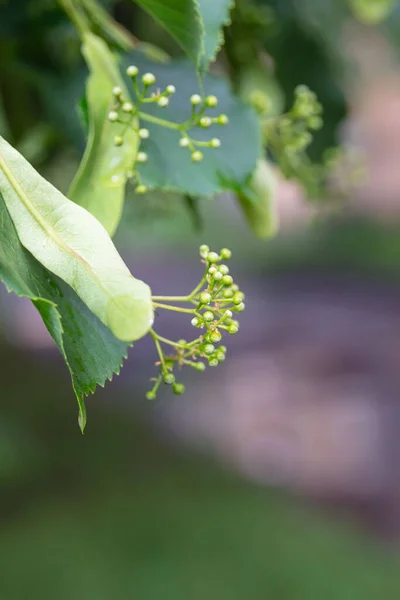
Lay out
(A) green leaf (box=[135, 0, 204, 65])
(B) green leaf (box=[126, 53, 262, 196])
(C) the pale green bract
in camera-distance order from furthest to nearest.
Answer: (B) green leaf (box=[126, 53, 262, 196]) → (A) green leaf (box=[135, 0, 204, 65]) → (C) the pale green bract

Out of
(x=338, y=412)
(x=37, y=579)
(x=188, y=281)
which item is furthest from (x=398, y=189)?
(x=37, y=579)

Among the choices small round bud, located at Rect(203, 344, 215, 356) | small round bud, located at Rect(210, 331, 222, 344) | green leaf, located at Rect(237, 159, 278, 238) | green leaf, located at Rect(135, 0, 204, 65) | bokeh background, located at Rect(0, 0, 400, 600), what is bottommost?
small round bud, located at Rect(203, 344, 215, 356)

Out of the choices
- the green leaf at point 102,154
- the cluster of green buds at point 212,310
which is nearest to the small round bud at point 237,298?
the cluster of green buds at point 212,310

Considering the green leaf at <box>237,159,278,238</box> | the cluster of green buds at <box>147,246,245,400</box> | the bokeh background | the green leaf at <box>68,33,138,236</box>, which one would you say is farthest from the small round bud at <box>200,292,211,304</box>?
the bokeh background

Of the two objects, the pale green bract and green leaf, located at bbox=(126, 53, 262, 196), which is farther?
green leaf, located at bbox=(126, 53, 262, 196)

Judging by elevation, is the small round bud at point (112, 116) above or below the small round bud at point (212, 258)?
above

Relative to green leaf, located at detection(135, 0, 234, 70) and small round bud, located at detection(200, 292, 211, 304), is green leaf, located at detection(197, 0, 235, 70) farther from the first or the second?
→ small round bud, located at detection(200, 292, 211, 304)

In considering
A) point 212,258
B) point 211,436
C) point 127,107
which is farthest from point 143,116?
point 211,436

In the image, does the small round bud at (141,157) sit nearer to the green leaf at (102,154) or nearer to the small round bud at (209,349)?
the green leaf at (102,154)
